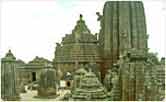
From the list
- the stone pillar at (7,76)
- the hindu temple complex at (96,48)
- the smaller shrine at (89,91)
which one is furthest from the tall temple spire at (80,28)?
the stone pillar at (7,76)

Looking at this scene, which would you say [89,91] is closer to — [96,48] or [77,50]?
[77,50]

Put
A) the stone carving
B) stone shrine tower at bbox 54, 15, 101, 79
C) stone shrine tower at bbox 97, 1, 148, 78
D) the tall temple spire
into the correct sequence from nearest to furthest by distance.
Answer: the stone carving < stone shrine tower at bbox 97, 1, 148, 78 < stone shrine tower at bbox 54, 15, 101, 79 < the tall temple spire

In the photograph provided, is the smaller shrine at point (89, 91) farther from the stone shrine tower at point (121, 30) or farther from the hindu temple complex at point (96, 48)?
the stone shrine tower at point (121, 30)

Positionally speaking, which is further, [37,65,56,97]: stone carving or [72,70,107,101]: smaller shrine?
[37,65,56,97]: stone carving

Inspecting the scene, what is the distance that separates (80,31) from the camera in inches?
955

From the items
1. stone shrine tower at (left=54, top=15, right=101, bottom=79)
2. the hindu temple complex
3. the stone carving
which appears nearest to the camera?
the stone carving

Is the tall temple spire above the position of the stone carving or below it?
above

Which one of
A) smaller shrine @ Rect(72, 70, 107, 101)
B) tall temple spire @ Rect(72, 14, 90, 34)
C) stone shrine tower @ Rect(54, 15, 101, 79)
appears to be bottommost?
smaller shrine @ Rect(72, 70, 107, 101)

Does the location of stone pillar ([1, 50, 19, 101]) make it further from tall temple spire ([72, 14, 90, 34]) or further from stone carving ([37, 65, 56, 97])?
tall temple spire ([72, 14, 90, 34])

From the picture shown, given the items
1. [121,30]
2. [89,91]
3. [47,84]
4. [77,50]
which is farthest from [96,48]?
[89,91]

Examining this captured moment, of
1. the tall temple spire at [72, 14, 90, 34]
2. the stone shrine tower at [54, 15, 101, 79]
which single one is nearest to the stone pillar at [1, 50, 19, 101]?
the stone shrine tower at [54, 15, 101, 79]

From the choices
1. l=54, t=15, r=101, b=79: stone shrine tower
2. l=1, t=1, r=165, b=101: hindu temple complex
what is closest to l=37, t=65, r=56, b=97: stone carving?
l=1, t=1, r=165, b=101: hindu temple complex

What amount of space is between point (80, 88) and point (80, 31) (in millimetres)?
8656

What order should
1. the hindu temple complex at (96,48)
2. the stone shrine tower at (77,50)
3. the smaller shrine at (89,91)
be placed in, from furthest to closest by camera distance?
the stone shrine tower at (77,50)
the hindu temple complex at (96,48)
the smaller shrine at (89,91)
